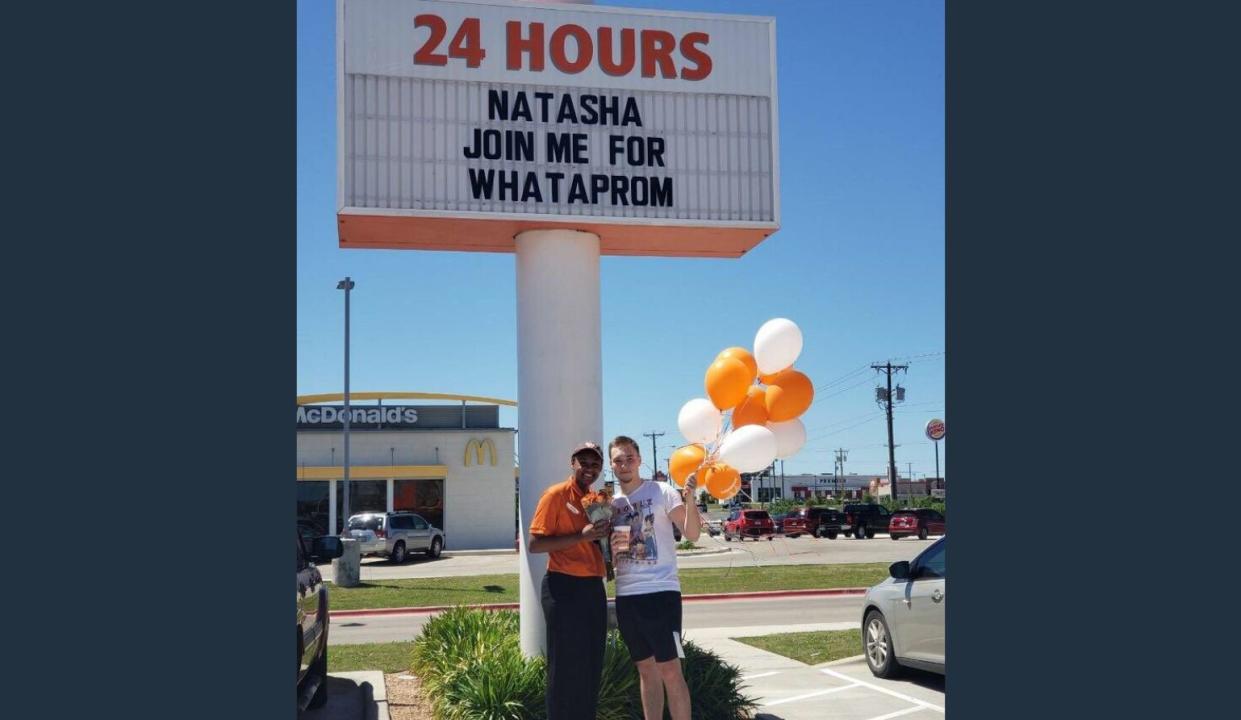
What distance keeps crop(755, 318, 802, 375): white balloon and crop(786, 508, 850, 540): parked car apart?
37.1 metres

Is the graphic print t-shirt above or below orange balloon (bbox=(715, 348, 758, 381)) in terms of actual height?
below

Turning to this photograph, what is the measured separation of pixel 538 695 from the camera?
732cm

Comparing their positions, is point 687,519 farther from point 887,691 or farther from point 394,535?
point 394,535

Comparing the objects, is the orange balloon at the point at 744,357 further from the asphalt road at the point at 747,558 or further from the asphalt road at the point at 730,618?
the asphalt road at the point at 747,558

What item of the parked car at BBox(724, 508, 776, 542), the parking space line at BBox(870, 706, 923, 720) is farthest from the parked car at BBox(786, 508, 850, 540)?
the parking space line at BBox(870, 706, 923, 720)

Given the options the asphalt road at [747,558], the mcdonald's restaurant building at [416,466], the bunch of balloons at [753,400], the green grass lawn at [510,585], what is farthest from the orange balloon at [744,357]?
the mcdonald's restaurant building at [416,466]

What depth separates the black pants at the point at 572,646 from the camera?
21.0 ft

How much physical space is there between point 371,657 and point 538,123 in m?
6.93

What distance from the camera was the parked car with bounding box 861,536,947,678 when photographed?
9445 millimetres

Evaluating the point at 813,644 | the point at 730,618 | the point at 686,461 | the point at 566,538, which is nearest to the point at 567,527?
the point at 566,538

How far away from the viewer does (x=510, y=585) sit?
23.2 m

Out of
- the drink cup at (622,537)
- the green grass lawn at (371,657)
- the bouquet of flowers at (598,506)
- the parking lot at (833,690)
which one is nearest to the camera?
the bouquet of flowers at (598,506)

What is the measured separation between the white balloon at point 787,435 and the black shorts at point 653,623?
2.27 meters

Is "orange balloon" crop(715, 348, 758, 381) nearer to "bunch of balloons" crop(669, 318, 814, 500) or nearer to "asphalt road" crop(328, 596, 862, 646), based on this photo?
"bunch of balloons" crop(669, 318, 814, 500)
